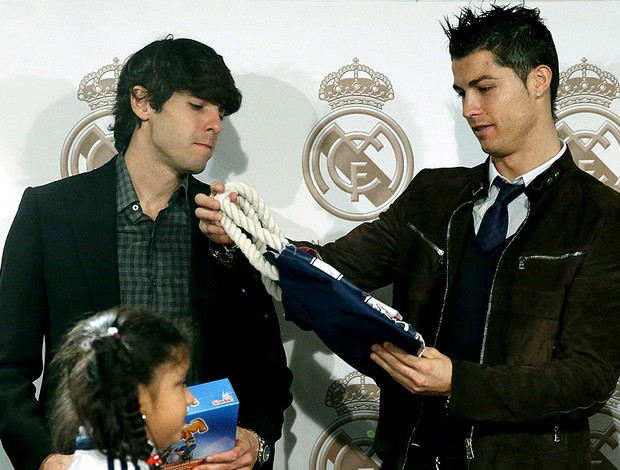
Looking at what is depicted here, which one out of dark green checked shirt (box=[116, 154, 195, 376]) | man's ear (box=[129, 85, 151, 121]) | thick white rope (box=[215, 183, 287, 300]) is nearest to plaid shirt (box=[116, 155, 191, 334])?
dark green checked shirt (box=[116, 154, 195, 376])

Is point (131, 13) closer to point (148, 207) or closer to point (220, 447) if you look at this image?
point (148, 207)

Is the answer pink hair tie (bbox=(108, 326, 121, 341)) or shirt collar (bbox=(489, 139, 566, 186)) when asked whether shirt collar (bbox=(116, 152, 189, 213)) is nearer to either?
pink hair tie (bbox=(108, 326, 121, 341))

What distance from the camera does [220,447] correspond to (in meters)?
1.95

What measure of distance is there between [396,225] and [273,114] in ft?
1.73

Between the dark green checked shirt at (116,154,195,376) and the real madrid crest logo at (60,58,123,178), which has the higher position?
the real madrid crest logo at (60,58,123,178)

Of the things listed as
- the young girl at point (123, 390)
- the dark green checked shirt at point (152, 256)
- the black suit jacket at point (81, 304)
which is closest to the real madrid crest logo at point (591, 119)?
the black suit jacket at point (81, 304)

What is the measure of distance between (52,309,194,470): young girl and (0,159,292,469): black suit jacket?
0.32m

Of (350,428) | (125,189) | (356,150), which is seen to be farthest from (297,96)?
(350,428)

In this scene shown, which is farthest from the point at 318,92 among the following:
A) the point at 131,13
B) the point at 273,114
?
the point at 131,13

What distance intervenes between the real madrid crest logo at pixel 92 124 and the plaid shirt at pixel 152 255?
1.17ft

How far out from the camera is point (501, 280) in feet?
6.68

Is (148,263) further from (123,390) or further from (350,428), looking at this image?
(350,428)

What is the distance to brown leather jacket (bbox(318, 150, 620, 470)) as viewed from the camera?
1918mm

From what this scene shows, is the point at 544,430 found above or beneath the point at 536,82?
beneath
